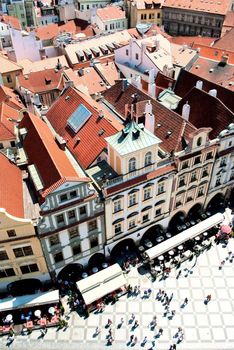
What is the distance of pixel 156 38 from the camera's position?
273ft

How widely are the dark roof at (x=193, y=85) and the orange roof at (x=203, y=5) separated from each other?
216 feet

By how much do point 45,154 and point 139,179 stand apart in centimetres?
1364

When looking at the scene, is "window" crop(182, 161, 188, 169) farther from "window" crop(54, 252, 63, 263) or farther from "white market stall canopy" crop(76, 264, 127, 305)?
"window" crop(54, 252, 63, 263)

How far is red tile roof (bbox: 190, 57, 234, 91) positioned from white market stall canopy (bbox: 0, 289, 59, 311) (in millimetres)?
50255

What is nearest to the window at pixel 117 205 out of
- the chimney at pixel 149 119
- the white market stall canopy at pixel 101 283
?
the white market stall canopy at pixel 101 283

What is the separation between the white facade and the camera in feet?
140

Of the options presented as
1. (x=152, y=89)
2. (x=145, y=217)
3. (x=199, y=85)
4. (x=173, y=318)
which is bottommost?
(x=173, y=318)

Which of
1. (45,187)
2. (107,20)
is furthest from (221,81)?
(107,20)

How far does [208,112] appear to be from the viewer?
57438 mm

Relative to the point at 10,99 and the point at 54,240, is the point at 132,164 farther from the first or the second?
the point at 10,99

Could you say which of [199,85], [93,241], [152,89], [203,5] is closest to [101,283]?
[93,241]

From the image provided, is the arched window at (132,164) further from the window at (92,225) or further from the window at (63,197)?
the window at (63,197)

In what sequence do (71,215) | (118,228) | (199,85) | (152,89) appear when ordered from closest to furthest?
1. (71,215)
2. (118,228)
3. (199,85)
4. (152,89)

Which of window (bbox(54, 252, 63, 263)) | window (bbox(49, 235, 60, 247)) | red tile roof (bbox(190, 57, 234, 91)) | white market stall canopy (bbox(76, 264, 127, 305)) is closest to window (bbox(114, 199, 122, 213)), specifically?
window (bbox(49, 235, 60, 247))
